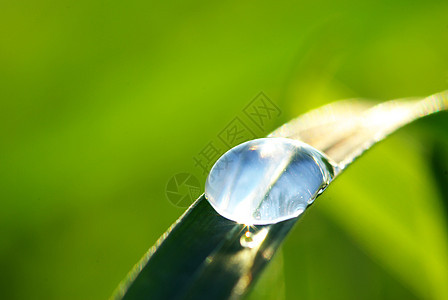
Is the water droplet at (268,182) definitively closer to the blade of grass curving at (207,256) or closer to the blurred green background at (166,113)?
the blade of grass curving at (207,256)

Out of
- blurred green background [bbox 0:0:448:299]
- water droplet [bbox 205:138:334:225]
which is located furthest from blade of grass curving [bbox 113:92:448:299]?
blurred green background [bbox 0:0:448:299]

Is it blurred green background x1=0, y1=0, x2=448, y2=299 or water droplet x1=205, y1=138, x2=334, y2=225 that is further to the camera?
blurred green background x1=0, y1=0, x2=448, y2=299

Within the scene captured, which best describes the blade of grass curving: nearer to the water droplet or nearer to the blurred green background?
the water droplet

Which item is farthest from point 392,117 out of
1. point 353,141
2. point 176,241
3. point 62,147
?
point 62,147

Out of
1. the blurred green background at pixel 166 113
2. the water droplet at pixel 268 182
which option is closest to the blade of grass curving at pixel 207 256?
the water droplet at pixel 268 182

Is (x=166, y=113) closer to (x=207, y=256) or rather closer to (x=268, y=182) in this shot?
(x=268, y=182)

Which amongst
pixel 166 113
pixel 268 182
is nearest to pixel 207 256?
pixel 268 182
